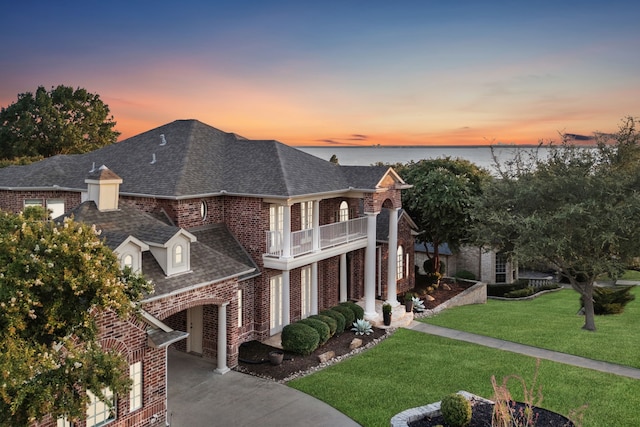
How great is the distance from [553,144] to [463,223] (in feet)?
25.2

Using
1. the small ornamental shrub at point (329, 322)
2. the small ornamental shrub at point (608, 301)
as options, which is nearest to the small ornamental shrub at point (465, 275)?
the small ornamental shrub at point (608, 301)

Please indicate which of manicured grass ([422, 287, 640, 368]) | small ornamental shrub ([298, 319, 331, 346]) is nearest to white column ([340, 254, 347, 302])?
manicured grass ([422, 287, 640, 368])

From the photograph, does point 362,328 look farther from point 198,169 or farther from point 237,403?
point 198,169

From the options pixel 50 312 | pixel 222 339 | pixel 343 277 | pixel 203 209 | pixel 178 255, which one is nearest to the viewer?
pixel 50 312

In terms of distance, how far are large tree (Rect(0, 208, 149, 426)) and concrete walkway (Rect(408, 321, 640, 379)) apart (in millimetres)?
15546

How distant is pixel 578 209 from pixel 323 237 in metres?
10.8

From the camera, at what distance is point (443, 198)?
2981 centimetres

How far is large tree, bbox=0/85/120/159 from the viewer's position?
172 ft

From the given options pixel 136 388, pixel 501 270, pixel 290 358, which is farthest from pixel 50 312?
pixel 501 270

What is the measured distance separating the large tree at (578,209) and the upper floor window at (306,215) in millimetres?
8734

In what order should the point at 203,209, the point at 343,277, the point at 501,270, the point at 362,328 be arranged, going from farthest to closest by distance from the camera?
the point at 501,270, the point at 343,277, the point at 362,328, the point at 203,209

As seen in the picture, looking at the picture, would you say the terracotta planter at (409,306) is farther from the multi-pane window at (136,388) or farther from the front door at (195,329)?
the multi-pane window at (136,388)

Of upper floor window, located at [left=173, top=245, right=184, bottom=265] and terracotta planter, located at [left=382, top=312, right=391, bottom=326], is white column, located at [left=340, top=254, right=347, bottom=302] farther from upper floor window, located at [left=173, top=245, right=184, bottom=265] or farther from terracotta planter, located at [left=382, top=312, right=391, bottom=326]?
upper floor window, located at [left=173, top=245, right=184, bottom=265]

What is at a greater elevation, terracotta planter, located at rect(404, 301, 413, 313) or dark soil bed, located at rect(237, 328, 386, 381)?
terracotta planter, located at rect(404, 301, 413, 313)
